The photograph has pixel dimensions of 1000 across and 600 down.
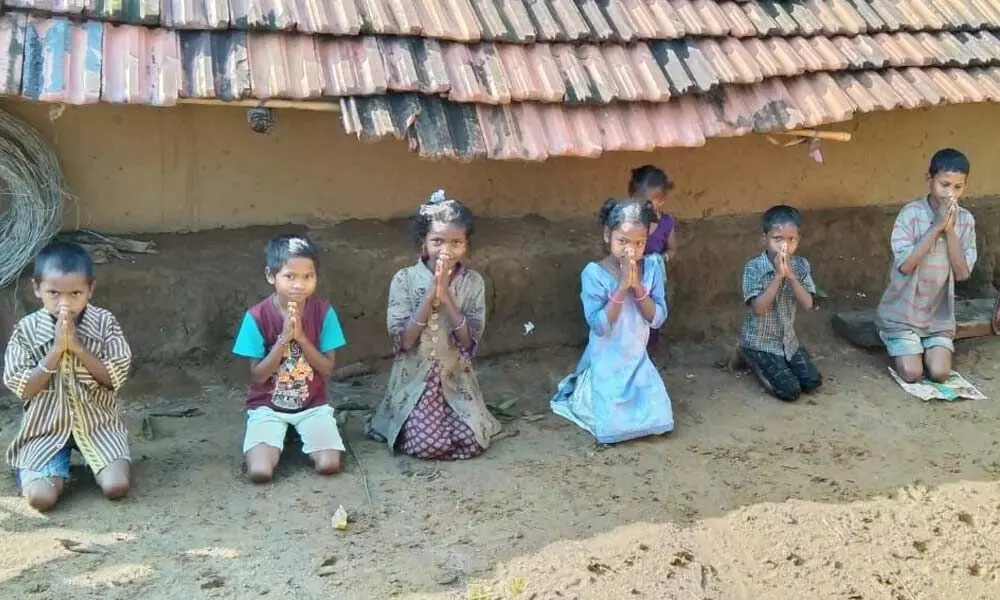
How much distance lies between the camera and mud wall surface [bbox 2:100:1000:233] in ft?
16.5

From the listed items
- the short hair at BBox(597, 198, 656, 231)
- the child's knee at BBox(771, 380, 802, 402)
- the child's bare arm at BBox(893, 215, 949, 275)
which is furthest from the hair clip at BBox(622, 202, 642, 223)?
the child's bare arm at BBox(893, 215, 949, 275)

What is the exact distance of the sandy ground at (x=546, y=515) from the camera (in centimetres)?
379

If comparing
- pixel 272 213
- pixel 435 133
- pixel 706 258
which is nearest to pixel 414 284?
pixel 435 133

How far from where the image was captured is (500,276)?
5656 mm

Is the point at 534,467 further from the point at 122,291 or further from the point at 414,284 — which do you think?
the point at 122,291

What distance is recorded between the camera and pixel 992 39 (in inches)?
230

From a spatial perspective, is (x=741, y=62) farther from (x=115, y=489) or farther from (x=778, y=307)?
(x=115, y=489)

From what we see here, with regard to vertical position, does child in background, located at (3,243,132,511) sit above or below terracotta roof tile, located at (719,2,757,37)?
below

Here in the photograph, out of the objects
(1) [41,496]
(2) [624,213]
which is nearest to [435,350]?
(2) [624,213]

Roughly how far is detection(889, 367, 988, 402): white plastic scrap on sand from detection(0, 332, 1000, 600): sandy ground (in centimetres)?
23

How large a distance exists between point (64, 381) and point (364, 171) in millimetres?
1990

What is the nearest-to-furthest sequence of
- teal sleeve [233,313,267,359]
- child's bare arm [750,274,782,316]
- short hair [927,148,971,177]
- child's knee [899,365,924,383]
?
1. teal sleeve [233,313,267,359]
2. child's bare arm [750,274,782,316]
3. short hair [927,148,971,177]
4. child's knee [899,365,924,383]

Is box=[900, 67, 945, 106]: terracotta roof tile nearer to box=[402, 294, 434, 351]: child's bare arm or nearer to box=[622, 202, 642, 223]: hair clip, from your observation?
box=[622, 202, 642, 223]: hair clip

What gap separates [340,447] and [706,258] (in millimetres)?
2701
